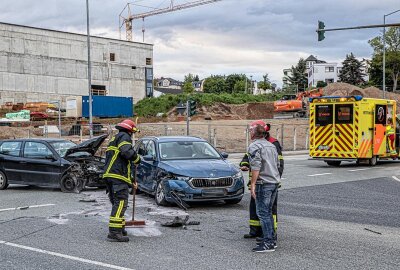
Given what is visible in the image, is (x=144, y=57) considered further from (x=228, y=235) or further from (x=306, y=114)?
(x=228, y=235)

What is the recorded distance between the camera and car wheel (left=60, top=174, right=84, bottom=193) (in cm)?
1409

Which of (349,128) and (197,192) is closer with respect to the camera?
(197,192)

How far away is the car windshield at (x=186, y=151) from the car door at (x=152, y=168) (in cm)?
19

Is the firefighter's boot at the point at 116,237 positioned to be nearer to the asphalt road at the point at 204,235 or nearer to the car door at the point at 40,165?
the asphalt road at the point at 204,235

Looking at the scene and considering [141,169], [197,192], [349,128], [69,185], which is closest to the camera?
[197,192]

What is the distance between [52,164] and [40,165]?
0.44m

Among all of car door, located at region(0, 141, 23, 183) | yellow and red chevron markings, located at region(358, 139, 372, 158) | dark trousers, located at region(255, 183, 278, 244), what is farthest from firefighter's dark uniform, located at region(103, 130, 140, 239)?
yellow and red chevron markings, located at region(358, 139, 372, 158)

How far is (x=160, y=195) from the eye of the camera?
11336mm

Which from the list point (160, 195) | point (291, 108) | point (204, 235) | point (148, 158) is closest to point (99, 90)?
point (291, 108)

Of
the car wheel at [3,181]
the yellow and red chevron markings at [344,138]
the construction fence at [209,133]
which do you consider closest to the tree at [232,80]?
the construction fence at [209,133]

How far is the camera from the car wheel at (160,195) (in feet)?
36.8

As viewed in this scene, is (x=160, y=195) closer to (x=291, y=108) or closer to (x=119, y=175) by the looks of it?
(x=119, y=175)

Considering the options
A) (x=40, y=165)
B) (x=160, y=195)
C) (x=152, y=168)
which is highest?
(x=152, y=168)

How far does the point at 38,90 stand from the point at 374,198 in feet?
209
